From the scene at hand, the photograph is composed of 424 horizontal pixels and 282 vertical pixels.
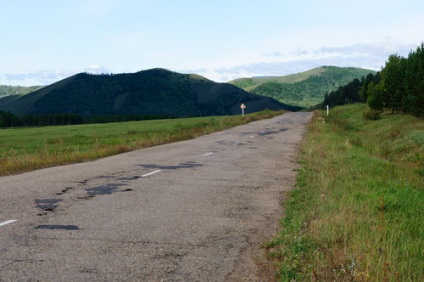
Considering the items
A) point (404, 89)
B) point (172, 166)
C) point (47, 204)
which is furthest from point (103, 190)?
point (404, 89)

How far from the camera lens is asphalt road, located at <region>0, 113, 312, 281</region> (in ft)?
16.3

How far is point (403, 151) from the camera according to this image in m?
26.5

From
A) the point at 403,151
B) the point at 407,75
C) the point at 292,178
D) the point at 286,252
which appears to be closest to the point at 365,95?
the point at 407,75

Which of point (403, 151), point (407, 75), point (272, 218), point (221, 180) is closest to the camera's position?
point (272, 218)

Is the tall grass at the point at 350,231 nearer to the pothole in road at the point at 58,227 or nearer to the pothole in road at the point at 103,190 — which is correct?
the pothole in road at the point at 58,227

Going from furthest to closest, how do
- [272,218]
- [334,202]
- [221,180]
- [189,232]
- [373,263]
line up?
1. [221,180]
2. [334,202]
3. [272,218]
4. [189,232]
5. [373,263]

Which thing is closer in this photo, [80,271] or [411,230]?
[80,271]

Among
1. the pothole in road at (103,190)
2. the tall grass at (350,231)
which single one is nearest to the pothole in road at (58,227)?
the pothole in road at (103,190)

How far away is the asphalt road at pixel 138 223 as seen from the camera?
4.98 metres

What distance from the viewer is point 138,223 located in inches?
274

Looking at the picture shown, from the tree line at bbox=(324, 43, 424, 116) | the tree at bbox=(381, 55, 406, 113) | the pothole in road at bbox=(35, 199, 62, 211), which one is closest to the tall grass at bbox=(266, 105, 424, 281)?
the pothole in road at bbox=(35, 199, 62, 211)

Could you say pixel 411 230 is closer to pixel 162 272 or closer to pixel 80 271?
pixel 162 272

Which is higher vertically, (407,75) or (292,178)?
(407,75)

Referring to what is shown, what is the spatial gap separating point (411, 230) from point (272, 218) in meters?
2.25
